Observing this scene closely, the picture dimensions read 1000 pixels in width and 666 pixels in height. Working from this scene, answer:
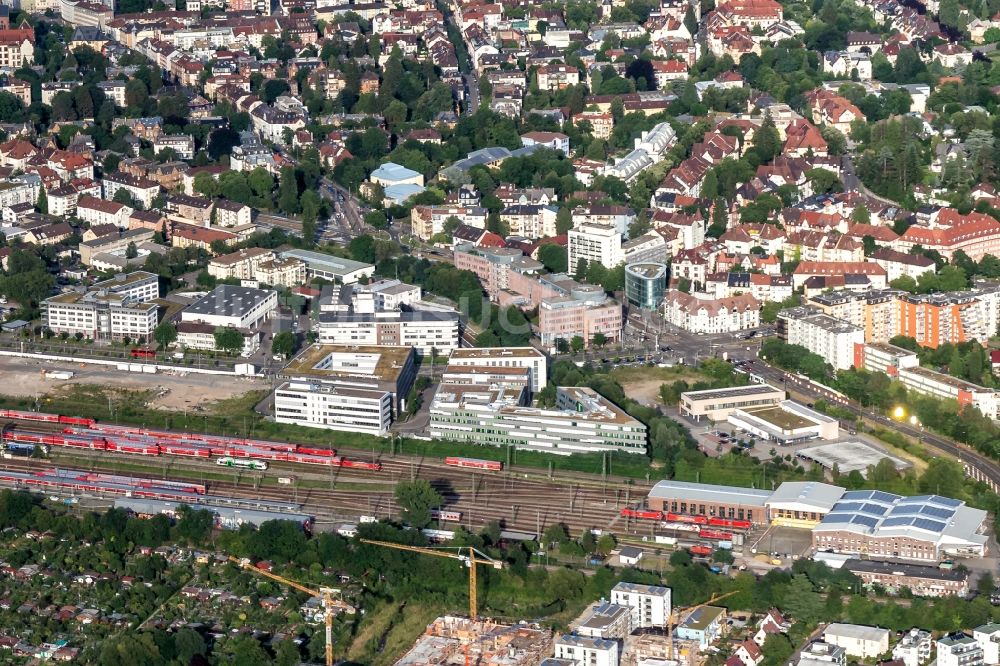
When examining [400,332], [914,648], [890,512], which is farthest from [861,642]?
[400,332]

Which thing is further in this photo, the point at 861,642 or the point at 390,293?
the point at 390,293

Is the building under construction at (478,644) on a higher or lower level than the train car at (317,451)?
lower

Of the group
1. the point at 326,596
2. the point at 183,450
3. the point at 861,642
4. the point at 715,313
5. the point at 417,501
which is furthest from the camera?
the point at 715,313

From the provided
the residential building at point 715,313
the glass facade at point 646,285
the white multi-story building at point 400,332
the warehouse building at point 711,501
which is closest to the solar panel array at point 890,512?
the warehouse building at point 711,501

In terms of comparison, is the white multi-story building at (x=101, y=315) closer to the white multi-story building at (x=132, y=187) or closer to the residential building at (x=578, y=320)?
the white multi-story building at (x=132, y=187)

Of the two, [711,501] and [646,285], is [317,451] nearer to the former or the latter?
[711,501]

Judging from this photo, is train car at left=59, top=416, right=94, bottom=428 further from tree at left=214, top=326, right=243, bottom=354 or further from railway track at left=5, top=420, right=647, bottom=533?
tree at left=214, top=326, right=243, bottom=354
